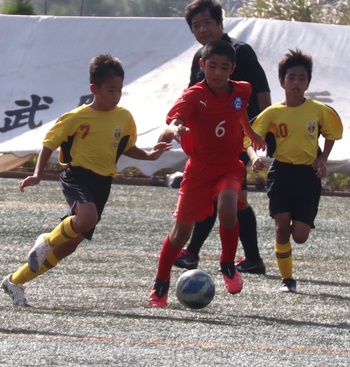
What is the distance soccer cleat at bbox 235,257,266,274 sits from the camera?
891cm

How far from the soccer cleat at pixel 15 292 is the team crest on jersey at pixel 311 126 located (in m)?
2.14

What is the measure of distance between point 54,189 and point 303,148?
21.3 feet

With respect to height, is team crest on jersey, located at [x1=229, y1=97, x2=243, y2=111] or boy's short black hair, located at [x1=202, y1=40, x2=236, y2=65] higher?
boy's short black hair, located at [x1=202, y1=40, x2=236, y2=65]

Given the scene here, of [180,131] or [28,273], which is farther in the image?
[28,273]

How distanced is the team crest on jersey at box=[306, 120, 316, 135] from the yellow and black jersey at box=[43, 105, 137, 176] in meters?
1.26

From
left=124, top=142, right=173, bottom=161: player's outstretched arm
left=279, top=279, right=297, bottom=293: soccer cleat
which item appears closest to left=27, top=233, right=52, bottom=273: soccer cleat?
left=124, top=142, right=173, bottom=161: player's outstretched arm

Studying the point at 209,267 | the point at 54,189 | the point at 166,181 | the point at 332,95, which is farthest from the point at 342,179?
the point at 209,267

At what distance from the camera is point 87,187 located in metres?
7.43

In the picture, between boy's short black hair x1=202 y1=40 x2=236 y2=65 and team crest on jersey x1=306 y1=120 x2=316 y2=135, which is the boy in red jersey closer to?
boy's short black hair x1=202 y1=40 x2=236 y2=65

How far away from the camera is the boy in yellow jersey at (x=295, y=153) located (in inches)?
320

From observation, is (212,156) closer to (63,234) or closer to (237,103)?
(237,103)

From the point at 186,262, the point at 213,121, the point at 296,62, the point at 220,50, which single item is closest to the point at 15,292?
the point at 213,121

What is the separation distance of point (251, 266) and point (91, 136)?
78.4 inches

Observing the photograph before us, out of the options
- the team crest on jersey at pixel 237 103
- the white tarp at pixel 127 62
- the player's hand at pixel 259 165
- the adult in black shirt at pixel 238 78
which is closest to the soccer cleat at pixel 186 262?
the adult in black shirt at pixel 238 78
